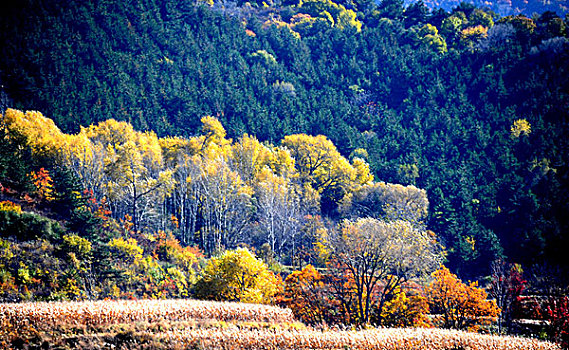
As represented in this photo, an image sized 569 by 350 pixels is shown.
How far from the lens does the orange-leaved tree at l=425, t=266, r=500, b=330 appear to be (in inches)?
1277

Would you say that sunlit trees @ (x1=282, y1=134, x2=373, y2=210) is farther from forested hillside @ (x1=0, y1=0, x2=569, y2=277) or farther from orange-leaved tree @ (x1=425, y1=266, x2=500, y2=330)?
orange-leaved tree @ (x1=425, y1=266, x2=500, y2=330)

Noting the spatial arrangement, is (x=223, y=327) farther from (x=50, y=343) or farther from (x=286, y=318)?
(x=50, y=343)

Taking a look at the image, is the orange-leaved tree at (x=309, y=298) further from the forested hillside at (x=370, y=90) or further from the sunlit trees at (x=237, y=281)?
the forested hillside at (x=370, y=90)

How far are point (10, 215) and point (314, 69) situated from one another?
9449cm

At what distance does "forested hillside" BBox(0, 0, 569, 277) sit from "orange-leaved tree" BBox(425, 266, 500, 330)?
20.3 metres

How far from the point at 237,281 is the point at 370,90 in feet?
298

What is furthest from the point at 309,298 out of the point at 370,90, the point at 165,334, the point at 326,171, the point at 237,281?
the point at 370,90

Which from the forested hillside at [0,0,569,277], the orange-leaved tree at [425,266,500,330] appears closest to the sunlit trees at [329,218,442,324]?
the orange-leaved tree at [425,266,500,330]

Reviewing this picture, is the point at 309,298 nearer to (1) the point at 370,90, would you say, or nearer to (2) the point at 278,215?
(2) the point at 278,215

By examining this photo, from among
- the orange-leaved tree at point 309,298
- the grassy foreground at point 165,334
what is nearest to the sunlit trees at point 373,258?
the orange-leaved tree at point 309,298

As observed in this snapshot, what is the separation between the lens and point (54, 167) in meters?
51.4

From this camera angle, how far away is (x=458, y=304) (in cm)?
3291

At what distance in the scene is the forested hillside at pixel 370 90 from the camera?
6962cm

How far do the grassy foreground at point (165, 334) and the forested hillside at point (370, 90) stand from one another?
36045 mm
